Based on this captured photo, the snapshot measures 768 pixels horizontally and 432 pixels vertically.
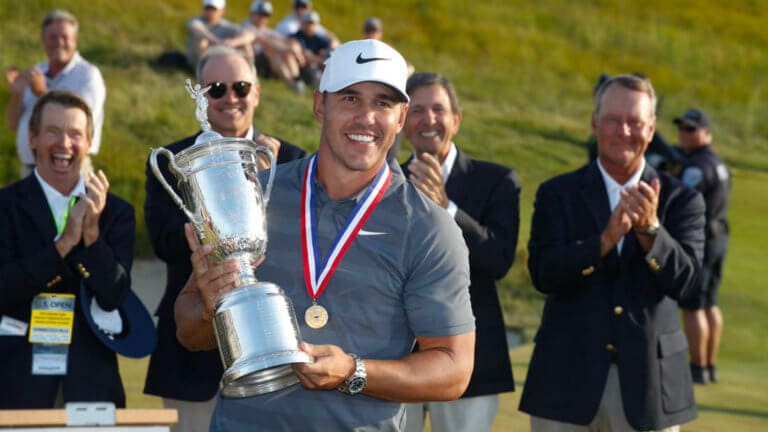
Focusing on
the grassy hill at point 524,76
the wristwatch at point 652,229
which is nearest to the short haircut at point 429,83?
the wristwatch at point 652,229

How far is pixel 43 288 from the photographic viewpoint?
509 cm

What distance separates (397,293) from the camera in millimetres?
3418

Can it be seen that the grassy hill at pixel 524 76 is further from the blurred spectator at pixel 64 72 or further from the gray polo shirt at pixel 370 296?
the gray polo shirt at pixel 370 296

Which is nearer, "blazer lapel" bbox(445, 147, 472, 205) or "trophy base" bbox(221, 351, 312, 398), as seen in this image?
"trophy base" bbox(221, 351, 312, 398)

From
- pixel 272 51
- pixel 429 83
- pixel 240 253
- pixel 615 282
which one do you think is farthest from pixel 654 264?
pixel 272 51

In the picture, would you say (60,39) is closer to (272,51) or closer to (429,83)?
(429,83)

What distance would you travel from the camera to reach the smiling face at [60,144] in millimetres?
5340

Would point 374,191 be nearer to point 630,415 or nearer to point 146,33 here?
point 630,415

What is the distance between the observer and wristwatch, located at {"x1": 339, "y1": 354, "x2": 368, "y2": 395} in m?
3.24

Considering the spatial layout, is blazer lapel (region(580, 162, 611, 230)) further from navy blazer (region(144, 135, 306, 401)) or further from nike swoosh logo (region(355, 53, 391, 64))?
nike swoosh logo (region(355, 53, 391, 64))

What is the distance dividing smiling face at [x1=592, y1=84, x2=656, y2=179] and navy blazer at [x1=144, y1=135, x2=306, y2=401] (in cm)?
131

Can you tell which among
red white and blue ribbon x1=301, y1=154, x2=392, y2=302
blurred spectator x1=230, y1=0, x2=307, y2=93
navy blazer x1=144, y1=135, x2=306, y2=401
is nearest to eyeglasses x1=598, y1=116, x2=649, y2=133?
navy blazer x1=144, y1=135, x2=306, y2=401

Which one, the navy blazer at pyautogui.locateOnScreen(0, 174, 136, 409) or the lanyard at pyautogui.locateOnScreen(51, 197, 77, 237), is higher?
the lanyard at pyautogui.locateOnScreen(51, 197, 77, 237)

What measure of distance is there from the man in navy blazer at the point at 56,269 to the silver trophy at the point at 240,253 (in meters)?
1.67
